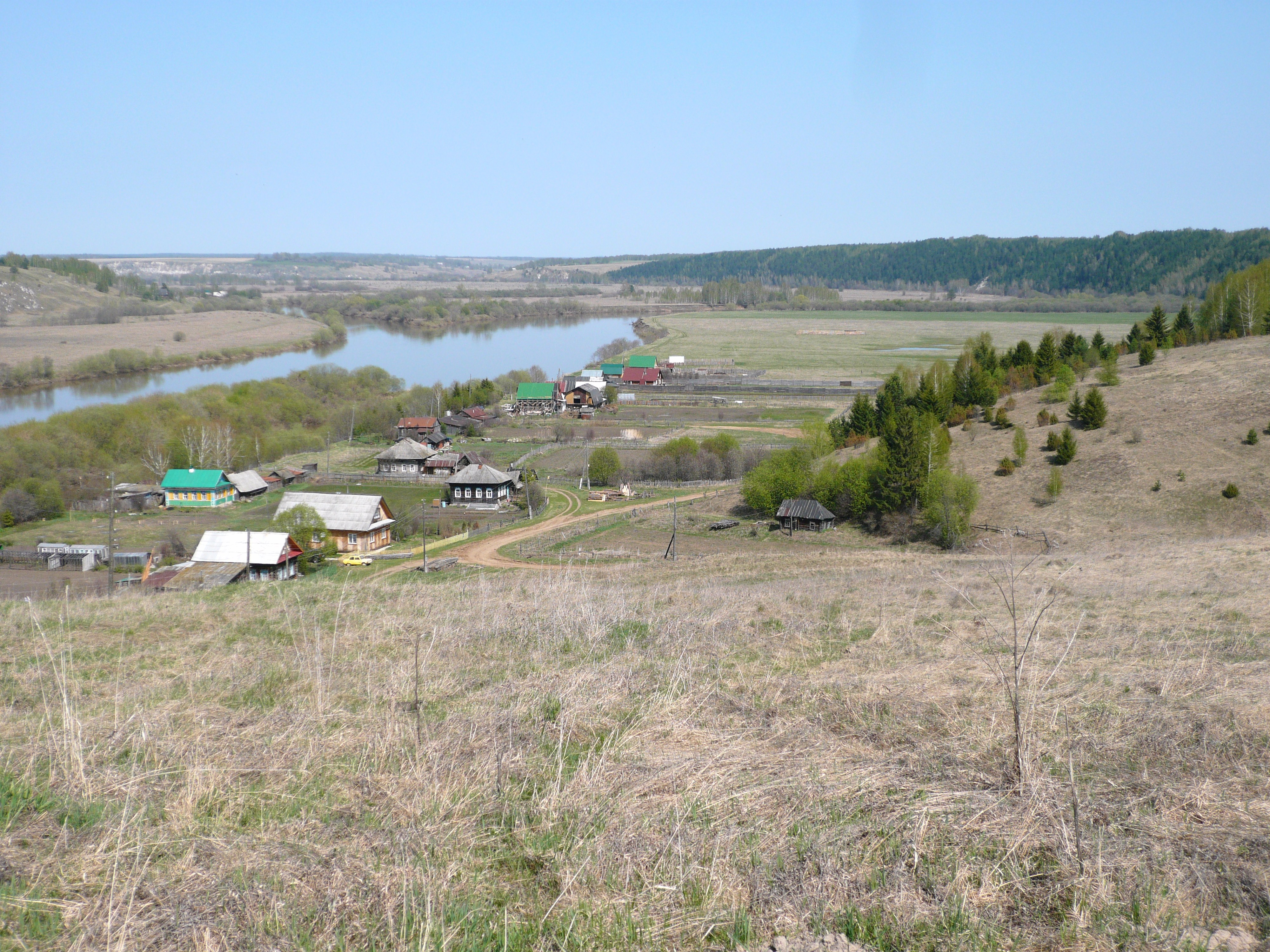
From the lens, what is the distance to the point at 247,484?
1358 inches

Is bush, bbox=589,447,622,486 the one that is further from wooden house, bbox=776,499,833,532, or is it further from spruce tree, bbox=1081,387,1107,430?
spruce tree, bbox=1081,387,1107,430

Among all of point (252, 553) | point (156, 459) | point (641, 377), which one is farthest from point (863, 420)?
point (641, 377)

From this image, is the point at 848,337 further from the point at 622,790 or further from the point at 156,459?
the point at 622,790

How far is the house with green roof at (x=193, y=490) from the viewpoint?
108ft

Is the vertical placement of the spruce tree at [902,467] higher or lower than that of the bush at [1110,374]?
lower

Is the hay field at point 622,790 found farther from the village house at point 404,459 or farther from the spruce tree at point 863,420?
the village house at point 404,459

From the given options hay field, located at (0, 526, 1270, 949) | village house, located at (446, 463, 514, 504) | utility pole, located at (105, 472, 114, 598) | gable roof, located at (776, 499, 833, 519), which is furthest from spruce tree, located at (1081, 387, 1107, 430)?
utility pole, located at (105, 472, 114, 598)

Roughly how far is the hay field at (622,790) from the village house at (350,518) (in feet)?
60.9

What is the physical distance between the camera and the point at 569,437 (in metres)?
48.3

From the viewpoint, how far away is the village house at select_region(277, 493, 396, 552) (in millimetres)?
26172

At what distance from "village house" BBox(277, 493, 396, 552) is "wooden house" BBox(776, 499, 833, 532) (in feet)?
39.7

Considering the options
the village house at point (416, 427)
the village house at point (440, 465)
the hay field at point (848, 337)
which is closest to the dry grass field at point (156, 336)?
the village house at point (416, 427)

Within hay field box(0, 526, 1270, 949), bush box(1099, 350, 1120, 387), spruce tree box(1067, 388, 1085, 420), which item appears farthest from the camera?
bush box(1099, 350, 1120, 387)

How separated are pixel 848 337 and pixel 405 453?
74804 millimetres
